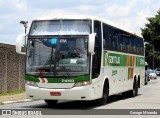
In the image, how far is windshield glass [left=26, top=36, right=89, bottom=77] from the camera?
53.0ft

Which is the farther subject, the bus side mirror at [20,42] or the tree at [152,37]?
the tree at [152,37]

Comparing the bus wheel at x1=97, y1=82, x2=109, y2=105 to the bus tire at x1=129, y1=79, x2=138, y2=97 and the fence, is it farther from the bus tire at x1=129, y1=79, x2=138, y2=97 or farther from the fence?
the fence

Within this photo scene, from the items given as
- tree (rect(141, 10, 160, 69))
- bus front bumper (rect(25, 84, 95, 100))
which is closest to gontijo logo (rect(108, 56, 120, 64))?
bus front bumper (rect(25, 84, 95, 100))

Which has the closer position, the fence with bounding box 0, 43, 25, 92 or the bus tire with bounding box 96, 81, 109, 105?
the bus tire with bounding box 96, 81, 109, 105

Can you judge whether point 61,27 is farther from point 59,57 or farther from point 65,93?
point 65,93

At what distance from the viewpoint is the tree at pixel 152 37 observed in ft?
295

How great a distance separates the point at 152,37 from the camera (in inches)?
3568

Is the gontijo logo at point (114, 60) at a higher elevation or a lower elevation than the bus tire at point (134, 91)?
higher

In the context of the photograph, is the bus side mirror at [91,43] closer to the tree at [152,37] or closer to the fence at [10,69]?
the fence at [10,69]

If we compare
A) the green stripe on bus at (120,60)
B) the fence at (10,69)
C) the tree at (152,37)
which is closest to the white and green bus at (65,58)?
the green stripe on bus at (120,60)

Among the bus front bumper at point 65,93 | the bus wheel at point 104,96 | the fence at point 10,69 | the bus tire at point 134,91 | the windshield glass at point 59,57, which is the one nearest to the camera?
the bus front bumper at point 65,93

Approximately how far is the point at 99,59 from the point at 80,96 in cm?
193

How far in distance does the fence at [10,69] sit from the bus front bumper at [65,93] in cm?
1033

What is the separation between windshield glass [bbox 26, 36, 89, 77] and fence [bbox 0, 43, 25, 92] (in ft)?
32.5
